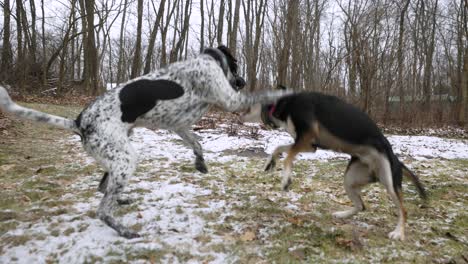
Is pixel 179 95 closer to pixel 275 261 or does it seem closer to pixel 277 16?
pixel 275 261

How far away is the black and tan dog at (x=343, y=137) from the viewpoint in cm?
322

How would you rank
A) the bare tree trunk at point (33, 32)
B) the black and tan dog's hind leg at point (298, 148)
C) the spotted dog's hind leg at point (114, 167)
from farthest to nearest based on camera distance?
the bare tree trunk at point (33, 32) < the black and tan dog's hind leg at point (298, 148) < the spotted dog's hind leg at point (114, 167)

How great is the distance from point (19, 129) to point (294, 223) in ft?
23.5

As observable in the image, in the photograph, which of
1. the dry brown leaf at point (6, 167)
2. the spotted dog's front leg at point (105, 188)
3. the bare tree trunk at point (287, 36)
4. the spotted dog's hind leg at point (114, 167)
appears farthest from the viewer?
the bare tree trunk at point (287, 36)

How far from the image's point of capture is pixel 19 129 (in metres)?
8.03

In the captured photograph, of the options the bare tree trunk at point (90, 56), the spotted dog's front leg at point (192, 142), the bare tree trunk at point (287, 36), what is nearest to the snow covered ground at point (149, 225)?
the spotted dog's front leg at point (192, 142)

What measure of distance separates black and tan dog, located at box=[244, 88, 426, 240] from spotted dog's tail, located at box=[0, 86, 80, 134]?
191 centimetres

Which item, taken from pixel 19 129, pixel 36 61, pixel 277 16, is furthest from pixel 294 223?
pixel 36 61

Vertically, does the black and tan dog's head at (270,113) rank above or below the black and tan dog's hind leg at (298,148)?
above

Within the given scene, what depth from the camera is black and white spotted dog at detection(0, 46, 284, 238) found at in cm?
294

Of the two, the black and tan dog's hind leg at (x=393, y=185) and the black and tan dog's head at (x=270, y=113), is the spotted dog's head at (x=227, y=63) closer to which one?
the black and tan dog's head at (x=270, y=113)

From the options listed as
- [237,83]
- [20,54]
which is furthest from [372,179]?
[20,54]

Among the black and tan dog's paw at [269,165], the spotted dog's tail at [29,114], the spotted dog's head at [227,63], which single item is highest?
the spotted dog's head at [227,63]

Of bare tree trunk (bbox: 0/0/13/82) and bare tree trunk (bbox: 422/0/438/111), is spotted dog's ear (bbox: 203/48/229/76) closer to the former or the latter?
bare tree trunk (bbox: 0/0/13/82)
